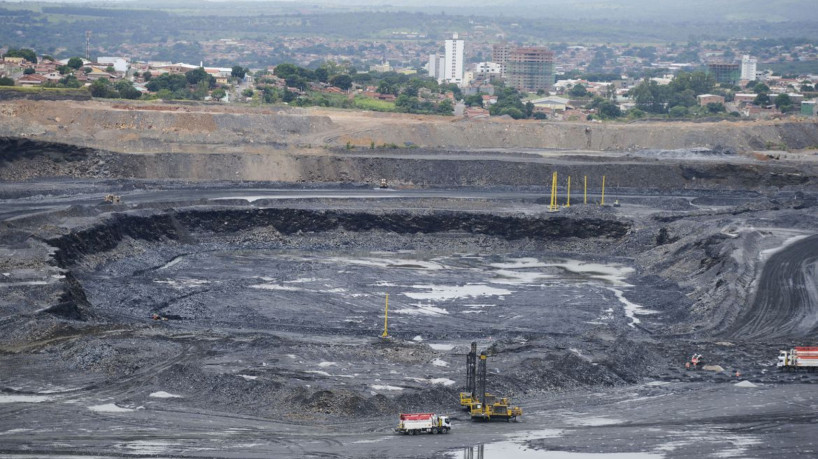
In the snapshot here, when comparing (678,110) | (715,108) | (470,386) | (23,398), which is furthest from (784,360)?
(678,110)

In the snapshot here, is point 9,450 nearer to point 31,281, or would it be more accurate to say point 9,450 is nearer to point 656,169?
point 31,281

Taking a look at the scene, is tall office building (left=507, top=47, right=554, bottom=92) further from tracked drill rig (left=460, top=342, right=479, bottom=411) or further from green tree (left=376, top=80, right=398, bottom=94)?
tracked drill rig (left=460, top=342, right=479, bottom=411)

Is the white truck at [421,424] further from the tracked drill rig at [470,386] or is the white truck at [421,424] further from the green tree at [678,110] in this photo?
the green tree at [678,110]

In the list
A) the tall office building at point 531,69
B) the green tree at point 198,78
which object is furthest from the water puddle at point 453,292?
the tall office building at point 531,69

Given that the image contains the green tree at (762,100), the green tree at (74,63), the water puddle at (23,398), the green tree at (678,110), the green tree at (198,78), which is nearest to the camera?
the water puddle at (23,398)

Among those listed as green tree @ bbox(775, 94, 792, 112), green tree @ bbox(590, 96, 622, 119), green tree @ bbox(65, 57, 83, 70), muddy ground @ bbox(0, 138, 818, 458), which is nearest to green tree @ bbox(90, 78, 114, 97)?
green tree @ bbox(65, 57, 83, 70)

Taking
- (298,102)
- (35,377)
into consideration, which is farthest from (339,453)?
(298,102)
